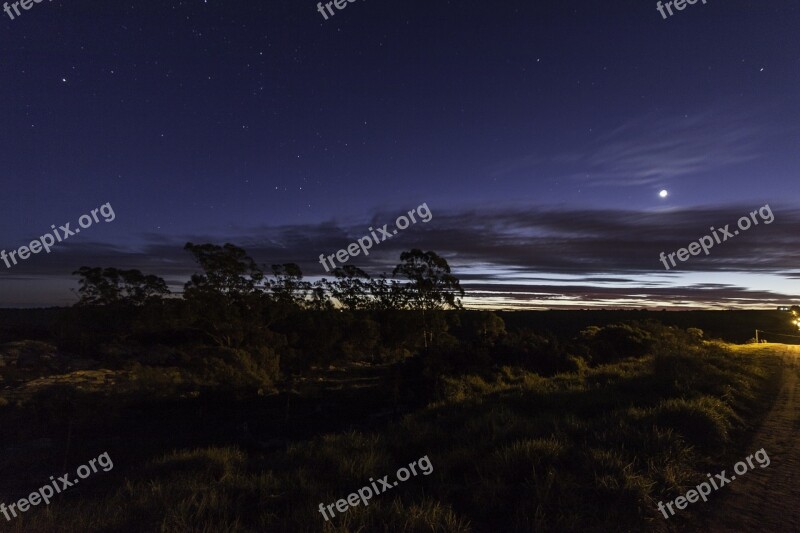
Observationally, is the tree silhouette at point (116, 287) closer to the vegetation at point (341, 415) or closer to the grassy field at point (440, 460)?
the vegetation at point (341, 415)

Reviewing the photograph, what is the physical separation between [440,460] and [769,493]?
4.58 meters

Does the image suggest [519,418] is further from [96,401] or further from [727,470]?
[96,401]

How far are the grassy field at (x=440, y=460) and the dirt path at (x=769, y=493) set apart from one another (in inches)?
15.0

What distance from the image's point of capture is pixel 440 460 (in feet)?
25.8

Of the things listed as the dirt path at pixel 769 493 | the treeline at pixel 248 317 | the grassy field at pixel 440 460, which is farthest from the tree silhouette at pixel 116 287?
the dirt path at pixel 769 493

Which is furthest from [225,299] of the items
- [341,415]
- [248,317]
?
[341,415]

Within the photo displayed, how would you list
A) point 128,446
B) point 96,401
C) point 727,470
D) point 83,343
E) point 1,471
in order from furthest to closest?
1. point 83,343
2. point 96,401
3. point 128,446
4. point 1,471
5. point 727,470

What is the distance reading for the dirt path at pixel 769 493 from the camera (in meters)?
5.75

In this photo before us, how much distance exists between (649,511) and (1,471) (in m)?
16.0

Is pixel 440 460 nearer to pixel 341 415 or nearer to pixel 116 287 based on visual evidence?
pixel 341 415

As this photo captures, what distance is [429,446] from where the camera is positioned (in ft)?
29.7

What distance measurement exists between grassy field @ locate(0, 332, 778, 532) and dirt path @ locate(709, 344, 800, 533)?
0.38 metres

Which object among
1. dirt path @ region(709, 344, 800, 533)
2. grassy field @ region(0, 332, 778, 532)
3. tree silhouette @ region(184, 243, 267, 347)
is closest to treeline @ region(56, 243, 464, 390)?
tree silhouette @ region(184, 243, 267, 347)

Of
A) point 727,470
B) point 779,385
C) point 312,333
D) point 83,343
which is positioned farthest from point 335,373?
point 727,470
